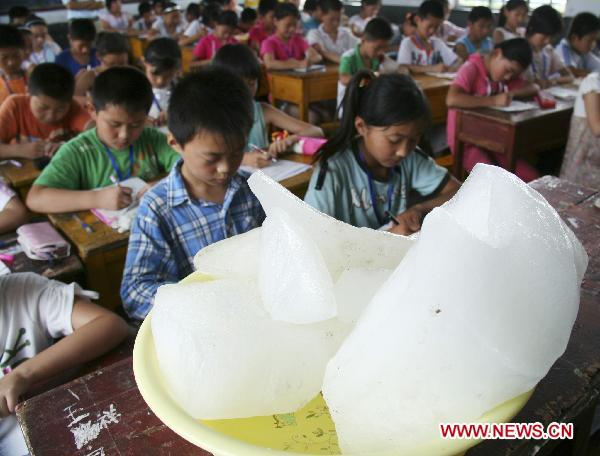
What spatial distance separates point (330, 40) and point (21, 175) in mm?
4230

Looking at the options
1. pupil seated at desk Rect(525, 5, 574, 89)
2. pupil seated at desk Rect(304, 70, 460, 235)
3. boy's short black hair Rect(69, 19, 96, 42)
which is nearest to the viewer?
pupil seated at desk Rect(304, 70, 460, 235)

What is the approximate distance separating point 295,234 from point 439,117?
4.26 meters

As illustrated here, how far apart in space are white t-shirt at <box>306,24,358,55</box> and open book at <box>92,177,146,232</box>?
406cm

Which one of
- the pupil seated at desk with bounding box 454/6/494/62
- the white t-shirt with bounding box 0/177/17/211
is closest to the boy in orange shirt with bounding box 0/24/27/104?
the white t-shirt with bounding box 0/177/17/211

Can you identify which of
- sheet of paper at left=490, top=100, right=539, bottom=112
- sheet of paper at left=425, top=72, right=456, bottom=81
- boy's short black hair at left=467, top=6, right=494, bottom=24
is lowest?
sheet of paper at left=490, top=100, right=539, bottom=112

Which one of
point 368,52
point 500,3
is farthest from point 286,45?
point 500,3

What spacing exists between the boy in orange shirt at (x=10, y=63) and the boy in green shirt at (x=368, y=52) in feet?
7.83

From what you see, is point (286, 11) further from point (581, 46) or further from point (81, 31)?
point (581, 46)

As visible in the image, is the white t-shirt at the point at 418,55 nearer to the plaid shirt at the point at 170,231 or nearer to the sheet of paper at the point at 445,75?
the sheet of paper at the point at 445,75

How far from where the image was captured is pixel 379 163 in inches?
71.7

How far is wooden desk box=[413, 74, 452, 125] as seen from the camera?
4.25 m

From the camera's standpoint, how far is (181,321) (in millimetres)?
524

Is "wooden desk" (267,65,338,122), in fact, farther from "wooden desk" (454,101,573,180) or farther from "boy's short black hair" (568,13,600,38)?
"boy's short black hair" (568,13,600,38)

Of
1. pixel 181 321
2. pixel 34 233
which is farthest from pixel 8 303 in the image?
pixel 181 321
